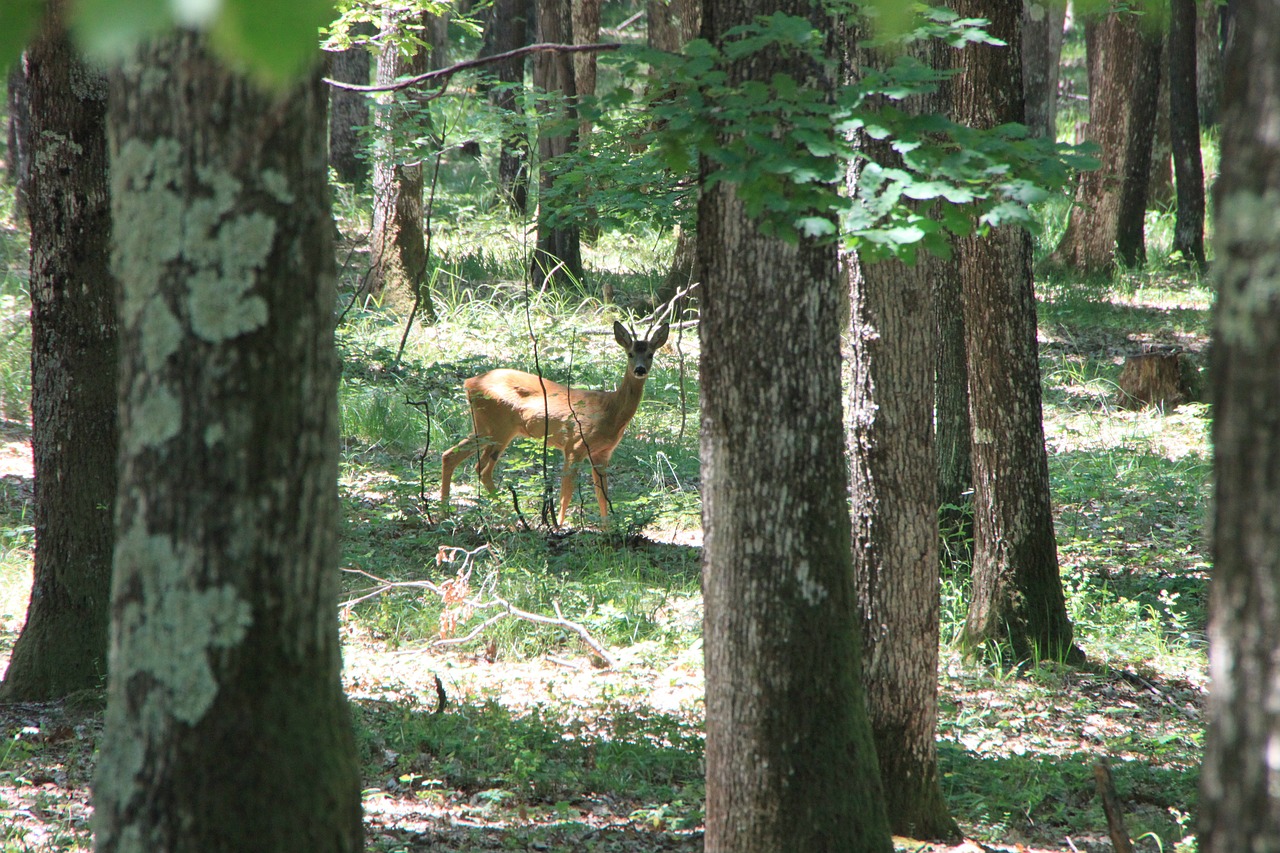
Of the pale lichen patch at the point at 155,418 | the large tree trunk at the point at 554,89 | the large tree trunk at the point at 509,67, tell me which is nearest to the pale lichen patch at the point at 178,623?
the pale lichen patch at the point at 155,418

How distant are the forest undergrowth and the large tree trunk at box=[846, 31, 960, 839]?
49cm

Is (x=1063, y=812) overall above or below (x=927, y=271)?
below

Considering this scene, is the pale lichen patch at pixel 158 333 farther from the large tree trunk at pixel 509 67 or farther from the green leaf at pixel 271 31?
the large tree trunk at pixel 509 67

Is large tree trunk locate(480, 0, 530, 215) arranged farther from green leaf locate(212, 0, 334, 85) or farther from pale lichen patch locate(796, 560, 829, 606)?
green leaf locate(212, 0, 334, 85)

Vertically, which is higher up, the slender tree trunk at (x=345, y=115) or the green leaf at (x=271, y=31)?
the slender tree trunk at (x=345, y=115)

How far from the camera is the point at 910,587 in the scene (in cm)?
459

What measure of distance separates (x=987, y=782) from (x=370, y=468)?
260 inches

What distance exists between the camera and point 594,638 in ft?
22.2

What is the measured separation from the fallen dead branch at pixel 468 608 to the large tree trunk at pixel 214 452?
4.32 m

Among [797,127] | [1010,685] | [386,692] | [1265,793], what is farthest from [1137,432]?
[1265,793]

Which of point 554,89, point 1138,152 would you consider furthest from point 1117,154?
point 554,89

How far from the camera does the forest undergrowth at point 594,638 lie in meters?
4.68

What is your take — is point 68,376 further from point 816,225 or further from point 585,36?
point 585,36

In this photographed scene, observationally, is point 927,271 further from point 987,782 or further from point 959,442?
point 959,442
